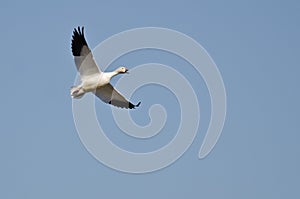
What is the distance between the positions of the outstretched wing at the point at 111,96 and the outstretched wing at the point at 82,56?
1607mm

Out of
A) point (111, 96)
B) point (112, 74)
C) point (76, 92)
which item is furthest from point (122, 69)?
point (76, 92)

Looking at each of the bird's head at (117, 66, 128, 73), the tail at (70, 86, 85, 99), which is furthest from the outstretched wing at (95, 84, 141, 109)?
the tail at (70, 86, 85, 99)

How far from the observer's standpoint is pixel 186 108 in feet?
181

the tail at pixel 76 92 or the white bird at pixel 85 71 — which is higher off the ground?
the white bird at pixel 85 71

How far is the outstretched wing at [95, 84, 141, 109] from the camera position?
179 ft

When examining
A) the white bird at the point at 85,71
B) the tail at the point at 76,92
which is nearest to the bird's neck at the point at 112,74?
the white bird at the point at 85,71

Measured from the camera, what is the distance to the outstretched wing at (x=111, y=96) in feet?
179

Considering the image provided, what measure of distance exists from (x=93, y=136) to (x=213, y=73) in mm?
5651

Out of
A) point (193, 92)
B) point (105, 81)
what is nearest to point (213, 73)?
point (193, 92)

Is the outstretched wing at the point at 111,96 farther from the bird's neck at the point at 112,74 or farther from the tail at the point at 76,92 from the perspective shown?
the tail at the point at 76,92

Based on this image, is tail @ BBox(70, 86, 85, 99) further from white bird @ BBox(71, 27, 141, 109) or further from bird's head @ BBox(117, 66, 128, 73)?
bird's head @ BBox(117, 66, 128, 73)

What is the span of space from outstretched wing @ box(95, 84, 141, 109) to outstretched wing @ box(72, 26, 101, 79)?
63.3 inches

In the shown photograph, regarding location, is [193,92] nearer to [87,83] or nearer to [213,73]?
[213,73]

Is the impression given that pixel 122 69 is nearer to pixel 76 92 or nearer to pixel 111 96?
pixel 111 96
